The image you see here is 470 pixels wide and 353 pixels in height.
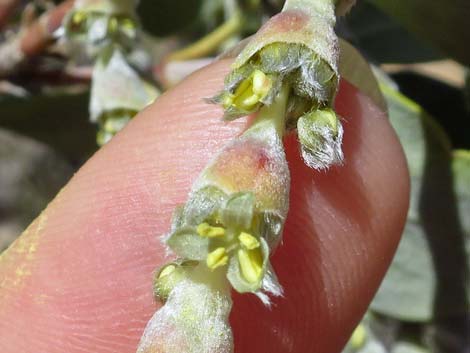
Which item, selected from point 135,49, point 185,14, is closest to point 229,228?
point 135,49

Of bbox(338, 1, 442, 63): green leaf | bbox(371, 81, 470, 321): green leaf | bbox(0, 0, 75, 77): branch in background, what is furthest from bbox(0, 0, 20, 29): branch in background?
bbox(371, 81, 470, 321): green leaf

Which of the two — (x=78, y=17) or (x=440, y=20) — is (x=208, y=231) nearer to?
(x=440, y=20)

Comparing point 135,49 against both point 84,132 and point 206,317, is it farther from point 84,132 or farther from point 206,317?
point 206,317

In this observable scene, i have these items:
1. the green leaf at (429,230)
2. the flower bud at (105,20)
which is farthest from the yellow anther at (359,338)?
the flower bud at (105,20)

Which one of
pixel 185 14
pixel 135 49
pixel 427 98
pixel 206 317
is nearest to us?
pixel 206 317

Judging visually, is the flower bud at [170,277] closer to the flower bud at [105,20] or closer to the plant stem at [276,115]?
the plant stem at [276,115]

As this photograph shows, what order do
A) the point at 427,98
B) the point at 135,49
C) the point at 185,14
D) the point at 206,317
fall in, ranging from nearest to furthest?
the point at 206,317
the point at 135,49
the point at 427,98
the point at 185,14
